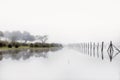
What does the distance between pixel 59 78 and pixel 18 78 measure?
1535 mm

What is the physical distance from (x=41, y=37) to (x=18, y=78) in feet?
382

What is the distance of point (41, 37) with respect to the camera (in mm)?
126500

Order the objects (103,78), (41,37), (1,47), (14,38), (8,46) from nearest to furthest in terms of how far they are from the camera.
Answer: (103,78), (1,47), (8,46), (14,38), (41,37)

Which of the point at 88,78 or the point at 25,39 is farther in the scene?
the point at 25,39

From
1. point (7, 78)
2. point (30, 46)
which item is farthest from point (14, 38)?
point (7, 78)

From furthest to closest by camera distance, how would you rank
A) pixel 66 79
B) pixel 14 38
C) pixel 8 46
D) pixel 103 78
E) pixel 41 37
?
pixel 41 37 < pixel 14 38 < pixel 8 46 < pixel 103 78 < pixel 66 79

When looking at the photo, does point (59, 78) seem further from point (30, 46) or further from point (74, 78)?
point (30, 46)

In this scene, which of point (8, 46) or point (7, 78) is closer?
point (7, 78)

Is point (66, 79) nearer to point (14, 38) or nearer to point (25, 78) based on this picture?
point (25, 78)

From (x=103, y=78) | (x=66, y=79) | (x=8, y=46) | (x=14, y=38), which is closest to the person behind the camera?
(x=66, y=79)

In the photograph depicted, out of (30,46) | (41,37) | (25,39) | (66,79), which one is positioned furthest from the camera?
(41,37)

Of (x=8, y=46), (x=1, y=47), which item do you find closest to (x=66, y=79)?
(x=1, y=47)

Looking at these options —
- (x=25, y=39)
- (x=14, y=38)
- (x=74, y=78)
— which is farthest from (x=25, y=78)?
(x=25, y=39)

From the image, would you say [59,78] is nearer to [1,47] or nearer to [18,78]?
[18,78]
